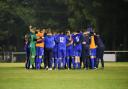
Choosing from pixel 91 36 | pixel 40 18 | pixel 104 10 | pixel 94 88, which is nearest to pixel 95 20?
pixel 104 10

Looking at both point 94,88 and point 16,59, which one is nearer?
point 94,88

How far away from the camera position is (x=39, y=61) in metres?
26.1

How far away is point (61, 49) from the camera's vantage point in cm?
2631

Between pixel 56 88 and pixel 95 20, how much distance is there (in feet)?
110

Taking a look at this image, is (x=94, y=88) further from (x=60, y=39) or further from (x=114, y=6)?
(x=114, y=6)

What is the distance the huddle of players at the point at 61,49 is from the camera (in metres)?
25.8

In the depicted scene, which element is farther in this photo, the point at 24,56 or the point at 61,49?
the point at 24,56

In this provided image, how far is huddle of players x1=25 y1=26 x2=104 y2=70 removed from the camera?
25844 millimetres

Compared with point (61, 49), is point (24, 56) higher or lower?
lower

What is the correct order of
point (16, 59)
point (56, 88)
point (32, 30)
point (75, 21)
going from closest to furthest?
point (56, 88) < point (32, 30) < point (16, 59) < point (75, 21)

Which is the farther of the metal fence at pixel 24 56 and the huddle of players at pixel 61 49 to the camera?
the metal fence at pixel 24 56

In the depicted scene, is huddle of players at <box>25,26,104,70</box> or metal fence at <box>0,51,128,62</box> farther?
metal fence at <box>0,51,128,62</box>

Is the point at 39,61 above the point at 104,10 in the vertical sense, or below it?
below

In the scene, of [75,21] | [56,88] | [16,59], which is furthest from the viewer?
[75,21]
